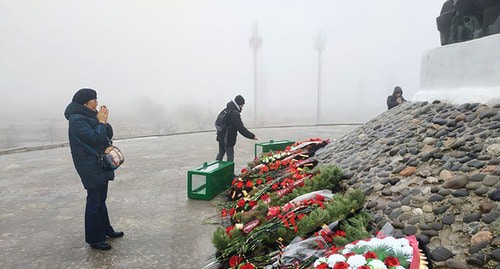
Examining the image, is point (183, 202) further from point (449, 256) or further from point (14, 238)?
point (449, 256)

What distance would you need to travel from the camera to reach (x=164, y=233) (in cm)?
430

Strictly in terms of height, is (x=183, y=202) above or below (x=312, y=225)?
below

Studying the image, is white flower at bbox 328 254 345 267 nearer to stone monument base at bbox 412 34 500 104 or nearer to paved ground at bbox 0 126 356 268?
paved ground at bbox 0 126 356 268

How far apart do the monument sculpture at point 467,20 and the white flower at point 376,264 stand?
14.3ft

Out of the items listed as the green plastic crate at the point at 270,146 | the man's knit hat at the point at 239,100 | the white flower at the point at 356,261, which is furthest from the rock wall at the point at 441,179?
the green plastic crate at the point at 270,146

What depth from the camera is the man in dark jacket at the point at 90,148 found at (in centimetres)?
365

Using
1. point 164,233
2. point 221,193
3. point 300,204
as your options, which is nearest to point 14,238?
point 164,233

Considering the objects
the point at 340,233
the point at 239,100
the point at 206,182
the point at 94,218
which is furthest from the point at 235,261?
the point at 239,100

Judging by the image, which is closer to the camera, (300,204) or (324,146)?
(300,204)

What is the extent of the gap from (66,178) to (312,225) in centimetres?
614

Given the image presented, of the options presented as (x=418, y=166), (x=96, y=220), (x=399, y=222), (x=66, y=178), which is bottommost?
(x=66, y=178)

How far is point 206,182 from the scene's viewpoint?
18.7 ft

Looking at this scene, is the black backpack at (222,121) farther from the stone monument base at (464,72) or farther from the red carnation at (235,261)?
the red carnation at (235,261)

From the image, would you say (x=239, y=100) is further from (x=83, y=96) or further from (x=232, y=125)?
(x=83, y=96)
